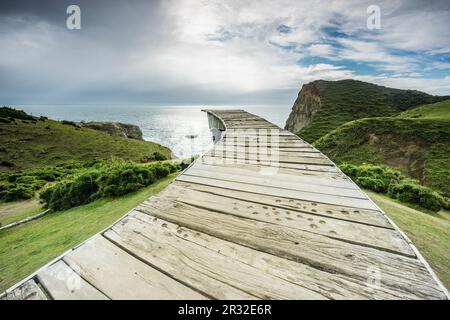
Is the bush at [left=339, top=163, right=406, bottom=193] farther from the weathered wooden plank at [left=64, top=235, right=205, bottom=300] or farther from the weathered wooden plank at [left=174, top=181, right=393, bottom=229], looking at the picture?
the weathered wooden plank at [left=64, top=235, right=205, bottom=300]

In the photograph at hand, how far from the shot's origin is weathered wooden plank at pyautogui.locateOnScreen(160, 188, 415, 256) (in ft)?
5.63

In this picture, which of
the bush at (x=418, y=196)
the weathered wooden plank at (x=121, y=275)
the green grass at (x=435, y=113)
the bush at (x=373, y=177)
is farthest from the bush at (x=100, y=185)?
the green grass at (x=435, y=113)

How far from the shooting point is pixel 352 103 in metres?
40.7

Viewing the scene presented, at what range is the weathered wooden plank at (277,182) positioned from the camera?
266 centimetres

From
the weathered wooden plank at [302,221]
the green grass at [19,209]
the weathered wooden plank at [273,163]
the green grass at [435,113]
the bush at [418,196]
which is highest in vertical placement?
the green grass at [435,113]

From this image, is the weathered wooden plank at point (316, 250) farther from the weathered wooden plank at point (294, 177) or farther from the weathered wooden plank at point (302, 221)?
the weathered wooden plank at point (294, 177)

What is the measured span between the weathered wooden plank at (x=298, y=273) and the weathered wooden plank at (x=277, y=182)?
140 cm

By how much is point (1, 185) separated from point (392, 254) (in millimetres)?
17740

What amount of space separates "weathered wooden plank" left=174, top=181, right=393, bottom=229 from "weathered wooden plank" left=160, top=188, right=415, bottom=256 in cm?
7

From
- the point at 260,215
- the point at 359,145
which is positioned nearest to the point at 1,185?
the point at 260,215

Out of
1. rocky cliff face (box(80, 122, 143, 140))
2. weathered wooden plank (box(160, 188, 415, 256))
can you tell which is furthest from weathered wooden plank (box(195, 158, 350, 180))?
rocky cliff face (box(80, 122, 143, 140))
